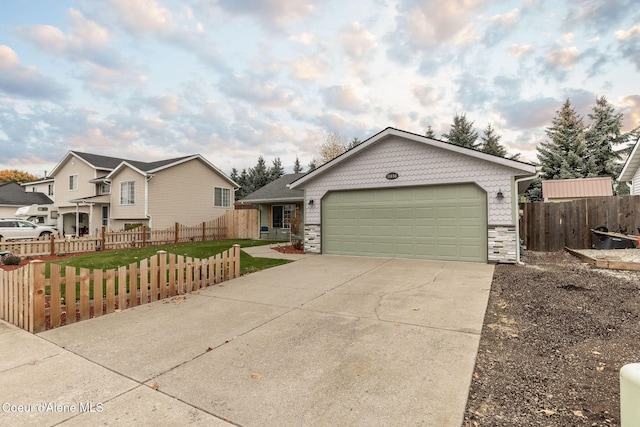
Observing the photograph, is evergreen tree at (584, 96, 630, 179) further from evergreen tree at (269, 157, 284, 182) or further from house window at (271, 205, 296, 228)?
evergreen tree at (269, 157, 284, 182)

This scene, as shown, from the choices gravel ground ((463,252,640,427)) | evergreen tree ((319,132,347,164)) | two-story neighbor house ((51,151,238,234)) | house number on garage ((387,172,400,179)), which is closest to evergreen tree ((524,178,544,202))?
evergreen tree ((319,132,347,164))

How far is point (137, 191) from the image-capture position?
1983cm

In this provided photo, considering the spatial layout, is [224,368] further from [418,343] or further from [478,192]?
[478,192]

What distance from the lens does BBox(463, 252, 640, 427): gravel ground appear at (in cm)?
238

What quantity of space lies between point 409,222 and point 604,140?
28.2 meters

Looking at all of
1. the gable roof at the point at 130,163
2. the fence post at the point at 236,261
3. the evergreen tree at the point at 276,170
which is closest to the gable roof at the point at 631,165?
the fence post at the point at 236,261

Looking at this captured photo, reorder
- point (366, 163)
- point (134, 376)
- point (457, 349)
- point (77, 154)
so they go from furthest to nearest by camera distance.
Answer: point (77, 154)
point (366, 163)
point (457, 349)
point (134, 376)

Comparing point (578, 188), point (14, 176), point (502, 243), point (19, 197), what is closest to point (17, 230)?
point (19, 197)

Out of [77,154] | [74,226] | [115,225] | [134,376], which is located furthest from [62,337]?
[74,226]

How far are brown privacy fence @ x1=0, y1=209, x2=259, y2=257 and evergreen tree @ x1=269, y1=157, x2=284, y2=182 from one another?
23279 mm

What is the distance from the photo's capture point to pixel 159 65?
1219 cm

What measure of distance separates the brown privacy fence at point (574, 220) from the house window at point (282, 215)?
12.2 meters

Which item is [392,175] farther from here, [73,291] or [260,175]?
[260,175]

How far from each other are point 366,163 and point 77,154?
24.9 metres
